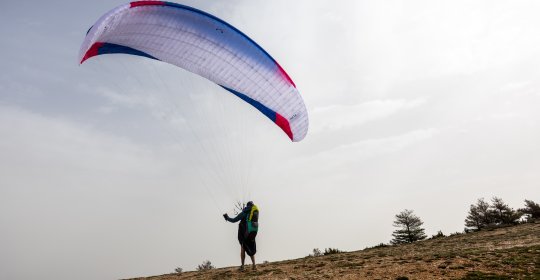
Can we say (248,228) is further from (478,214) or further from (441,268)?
(478,214)

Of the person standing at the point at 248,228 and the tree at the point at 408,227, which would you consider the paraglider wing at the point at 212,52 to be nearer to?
the person standing at the point at 248,228

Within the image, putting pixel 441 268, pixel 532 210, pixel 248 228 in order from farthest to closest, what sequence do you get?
Result: pixel 532 210
pixel 248 228
pixel 441 268

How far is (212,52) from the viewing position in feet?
40.9

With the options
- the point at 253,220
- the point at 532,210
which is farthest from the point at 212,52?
the point at 532,210

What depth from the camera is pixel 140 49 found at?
12.5 metres

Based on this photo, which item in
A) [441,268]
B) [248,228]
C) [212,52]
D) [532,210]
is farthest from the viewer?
[532,210]

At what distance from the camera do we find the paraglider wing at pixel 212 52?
11.2 m

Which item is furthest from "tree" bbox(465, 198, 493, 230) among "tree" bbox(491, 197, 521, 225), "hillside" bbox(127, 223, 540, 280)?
"hillside" bbox(127, 223, 540, 280)

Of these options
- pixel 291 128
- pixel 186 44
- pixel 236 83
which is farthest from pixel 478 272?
pixel 186 44

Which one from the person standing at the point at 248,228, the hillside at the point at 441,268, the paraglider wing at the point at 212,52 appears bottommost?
the hillside at the point at 441,268

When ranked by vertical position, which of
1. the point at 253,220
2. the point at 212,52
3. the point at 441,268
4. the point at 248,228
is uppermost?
the point at 212,52

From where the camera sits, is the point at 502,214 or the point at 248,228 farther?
the point at 502,214

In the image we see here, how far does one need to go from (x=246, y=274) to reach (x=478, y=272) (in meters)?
6.17

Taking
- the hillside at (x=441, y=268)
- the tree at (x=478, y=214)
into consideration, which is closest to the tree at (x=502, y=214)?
the tree at (x=478, y=214)
